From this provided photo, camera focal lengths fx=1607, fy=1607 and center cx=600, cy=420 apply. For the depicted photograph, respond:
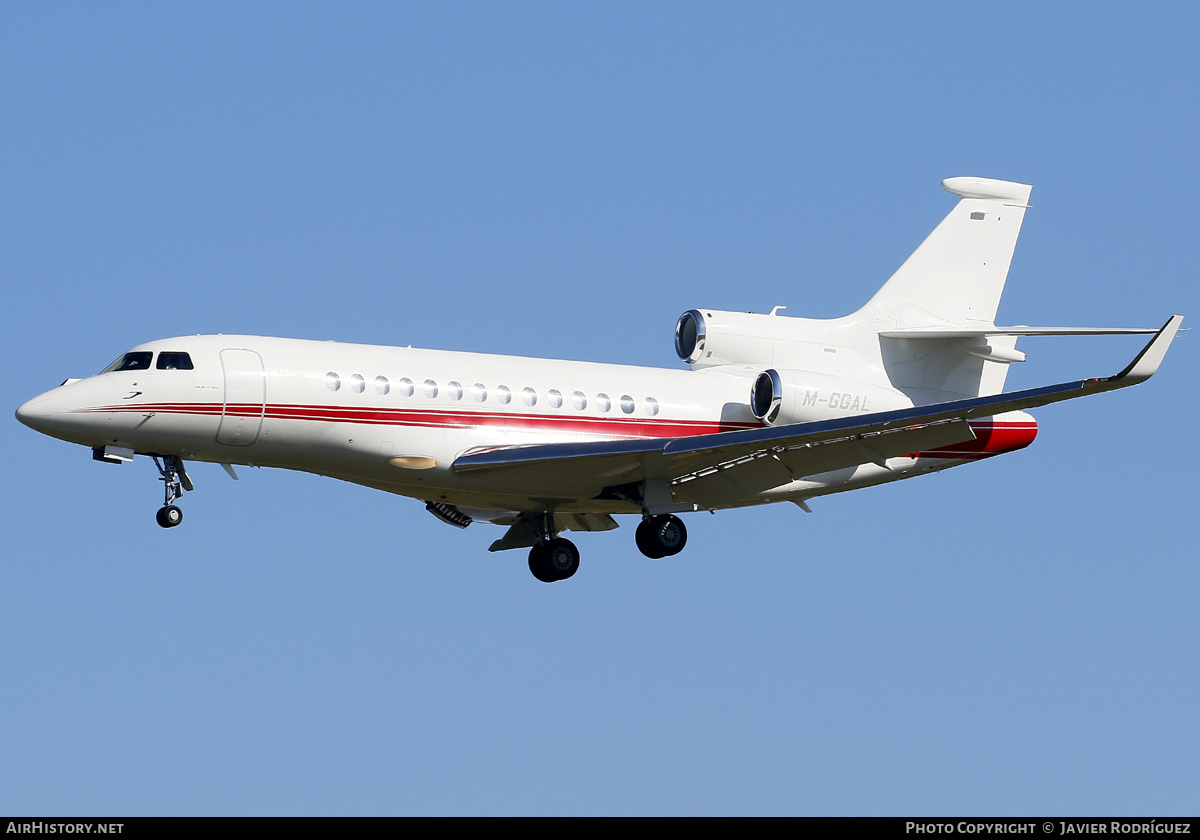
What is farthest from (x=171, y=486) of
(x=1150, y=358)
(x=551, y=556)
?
(x=1150, y=358)

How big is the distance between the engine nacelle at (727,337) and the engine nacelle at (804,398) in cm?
83

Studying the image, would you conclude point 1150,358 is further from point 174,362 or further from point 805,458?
point 174,362

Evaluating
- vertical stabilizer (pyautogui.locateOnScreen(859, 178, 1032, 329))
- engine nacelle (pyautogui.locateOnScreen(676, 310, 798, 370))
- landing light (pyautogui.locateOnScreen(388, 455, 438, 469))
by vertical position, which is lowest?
landing light (pyautogui.locateOnScreen(388, 455, 438, 469))

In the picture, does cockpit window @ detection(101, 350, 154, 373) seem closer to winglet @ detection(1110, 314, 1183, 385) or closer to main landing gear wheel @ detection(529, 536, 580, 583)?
main landing gear wheel @ detection(529, 536, 580, 583)

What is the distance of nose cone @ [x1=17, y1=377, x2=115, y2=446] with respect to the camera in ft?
72.9

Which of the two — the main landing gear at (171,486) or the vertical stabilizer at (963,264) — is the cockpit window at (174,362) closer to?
the main landing gear at (171,486)

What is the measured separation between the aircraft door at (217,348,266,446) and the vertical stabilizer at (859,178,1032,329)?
443 inches

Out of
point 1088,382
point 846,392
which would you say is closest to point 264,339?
point 846,392

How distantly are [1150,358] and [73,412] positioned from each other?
14313 mm

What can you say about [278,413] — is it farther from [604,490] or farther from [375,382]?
[604,490]

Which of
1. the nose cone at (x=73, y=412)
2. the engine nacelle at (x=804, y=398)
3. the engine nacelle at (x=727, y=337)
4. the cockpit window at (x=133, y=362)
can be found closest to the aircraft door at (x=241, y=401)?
the cockpit window at (x=133, y=362)

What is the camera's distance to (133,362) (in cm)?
2291

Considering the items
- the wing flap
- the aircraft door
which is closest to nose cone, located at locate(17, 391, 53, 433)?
the aircraft door
